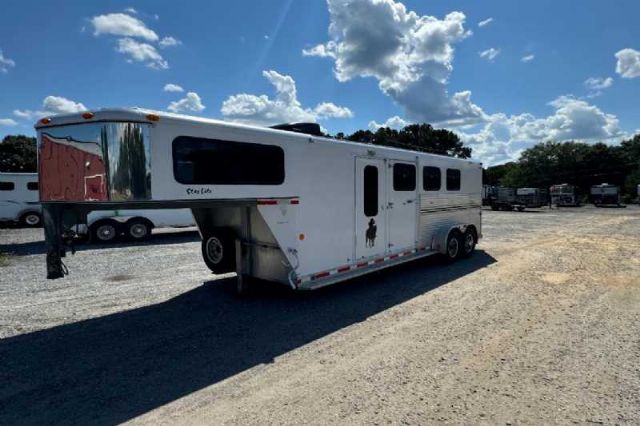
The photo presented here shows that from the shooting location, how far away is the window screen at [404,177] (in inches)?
317

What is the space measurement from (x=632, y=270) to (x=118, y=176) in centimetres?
1081

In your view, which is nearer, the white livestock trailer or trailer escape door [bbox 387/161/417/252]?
trailer escape door [bbox 387/161/417/252]

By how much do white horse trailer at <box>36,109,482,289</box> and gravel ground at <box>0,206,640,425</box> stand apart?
0.81 m

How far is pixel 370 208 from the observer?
7.45 m

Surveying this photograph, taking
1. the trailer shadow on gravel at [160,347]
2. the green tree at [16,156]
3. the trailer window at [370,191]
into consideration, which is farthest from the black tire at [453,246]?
the green tree at [16,156]

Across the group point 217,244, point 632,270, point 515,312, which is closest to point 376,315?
point 515,312

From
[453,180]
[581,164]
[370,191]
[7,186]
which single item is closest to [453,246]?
[453,180]

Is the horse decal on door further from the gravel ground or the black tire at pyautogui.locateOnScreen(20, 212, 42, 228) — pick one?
the black tire at pyautogui.locateOnScreen(20, 212, 42, 228)

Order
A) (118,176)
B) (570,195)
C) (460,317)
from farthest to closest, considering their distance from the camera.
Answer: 1. (570,195)
2. (460,317)
3. (118,176)

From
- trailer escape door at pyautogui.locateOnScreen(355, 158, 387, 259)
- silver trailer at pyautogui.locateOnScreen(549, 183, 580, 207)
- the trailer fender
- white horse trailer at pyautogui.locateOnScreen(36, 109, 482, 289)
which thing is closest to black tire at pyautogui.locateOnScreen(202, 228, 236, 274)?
white horse trailer at pyautogui.locateOnScreen(36, 109, 482, 289)

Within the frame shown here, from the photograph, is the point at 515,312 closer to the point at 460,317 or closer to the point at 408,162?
the point at 460,317

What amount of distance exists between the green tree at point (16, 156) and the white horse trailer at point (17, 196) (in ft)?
116

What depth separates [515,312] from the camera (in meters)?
5.82

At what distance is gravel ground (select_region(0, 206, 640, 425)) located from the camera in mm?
3361
